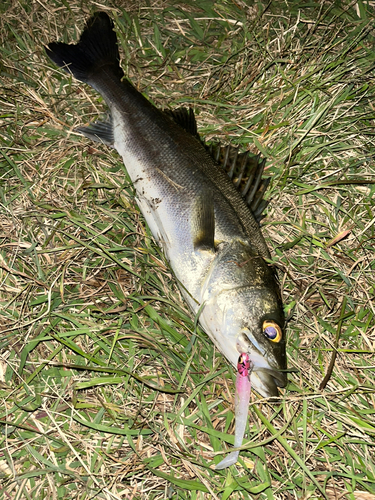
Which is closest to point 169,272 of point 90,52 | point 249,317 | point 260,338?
point 249,317

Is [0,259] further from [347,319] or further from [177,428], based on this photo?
[347,319]

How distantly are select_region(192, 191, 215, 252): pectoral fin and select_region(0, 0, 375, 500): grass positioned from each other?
49 centimetres

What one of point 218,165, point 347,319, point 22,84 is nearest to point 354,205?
point 347,319

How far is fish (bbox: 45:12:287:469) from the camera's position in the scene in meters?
2.71

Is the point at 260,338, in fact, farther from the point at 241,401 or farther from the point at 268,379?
the point at 241,401

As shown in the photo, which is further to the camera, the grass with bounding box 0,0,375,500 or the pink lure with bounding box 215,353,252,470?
the grass with bounding box 0,0,375,500

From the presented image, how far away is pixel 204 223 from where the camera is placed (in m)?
2.87

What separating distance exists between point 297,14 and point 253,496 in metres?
4.28

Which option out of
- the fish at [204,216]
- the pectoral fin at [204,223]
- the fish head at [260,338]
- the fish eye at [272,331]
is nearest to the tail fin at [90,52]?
the fish at [204,216]

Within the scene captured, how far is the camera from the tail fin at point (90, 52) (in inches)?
144

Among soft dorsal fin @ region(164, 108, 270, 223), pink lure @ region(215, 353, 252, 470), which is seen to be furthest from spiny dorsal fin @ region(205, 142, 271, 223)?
pink lure @ region(215, 353, 252, 470)

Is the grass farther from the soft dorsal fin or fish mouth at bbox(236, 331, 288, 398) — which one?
the soft dorsal fin

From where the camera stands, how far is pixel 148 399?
2.94 metres

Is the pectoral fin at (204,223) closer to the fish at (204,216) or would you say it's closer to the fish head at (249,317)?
the fish at (204,216)
